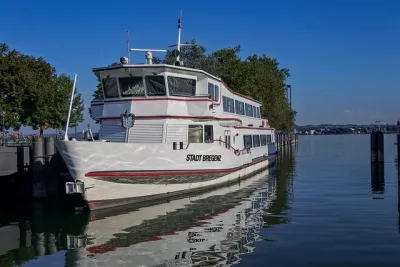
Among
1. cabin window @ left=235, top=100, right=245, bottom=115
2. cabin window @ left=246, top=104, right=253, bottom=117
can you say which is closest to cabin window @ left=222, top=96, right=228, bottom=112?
cabin window @ left=235, top=100, right=245, bottom=115

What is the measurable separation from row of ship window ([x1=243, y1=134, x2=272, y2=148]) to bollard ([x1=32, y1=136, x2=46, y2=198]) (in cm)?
1345

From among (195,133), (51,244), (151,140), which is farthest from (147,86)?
(51,244)

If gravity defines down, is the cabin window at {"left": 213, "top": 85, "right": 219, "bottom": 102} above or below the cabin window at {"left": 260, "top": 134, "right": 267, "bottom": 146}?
above

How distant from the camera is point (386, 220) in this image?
1526cm

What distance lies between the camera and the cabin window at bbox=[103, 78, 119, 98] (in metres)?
21.0

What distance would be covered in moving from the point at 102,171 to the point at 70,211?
259cm

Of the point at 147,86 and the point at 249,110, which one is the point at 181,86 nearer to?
the point at 147,86

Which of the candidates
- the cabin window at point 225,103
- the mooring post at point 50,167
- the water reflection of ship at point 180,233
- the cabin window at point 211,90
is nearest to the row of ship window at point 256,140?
the cabin window at point 225,103

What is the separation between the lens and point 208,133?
2255 cm

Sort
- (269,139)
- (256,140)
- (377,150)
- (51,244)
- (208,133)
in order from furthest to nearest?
(269,139) → (377,150) → (256,140) → (208,133) → (51,244)

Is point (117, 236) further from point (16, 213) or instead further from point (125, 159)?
point (16, 213)

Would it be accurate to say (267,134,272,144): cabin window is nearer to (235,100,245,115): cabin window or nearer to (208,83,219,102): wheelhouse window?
(235,100,245,115): cabin window

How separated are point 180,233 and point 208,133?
9169 mm

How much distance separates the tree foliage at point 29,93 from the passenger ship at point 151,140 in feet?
38.2
